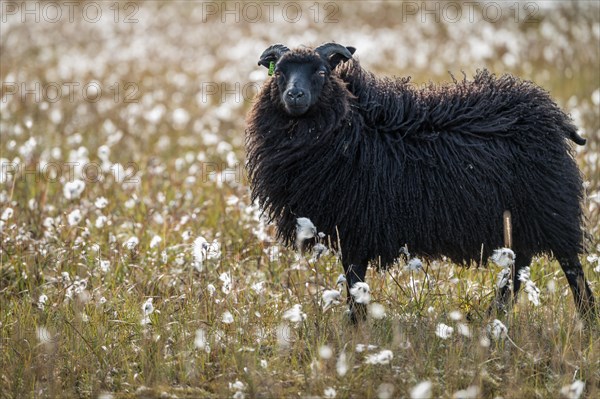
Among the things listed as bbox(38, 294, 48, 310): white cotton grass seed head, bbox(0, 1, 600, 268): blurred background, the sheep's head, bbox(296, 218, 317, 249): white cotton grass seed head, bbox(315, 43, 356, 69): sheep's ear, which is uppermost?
bbox(0, 1, 600, 268): blurred background

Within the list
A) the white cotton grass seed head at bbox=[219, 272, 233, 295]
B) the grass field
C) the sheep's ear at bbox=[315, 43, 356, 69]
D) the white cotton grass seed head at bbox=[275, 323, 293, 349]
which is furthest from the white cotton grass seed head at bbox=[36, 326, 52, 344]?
the sheep's ear at bbox=[315, 43, 356, 69]

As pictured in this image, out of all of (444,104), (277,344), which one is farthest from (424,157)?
(277,344)

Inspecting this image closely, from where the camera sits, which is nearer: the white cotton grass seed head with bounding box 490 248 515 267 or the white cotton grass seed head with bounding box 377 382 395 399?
the white cotton grass seed head with bounding box 377 382 395 399

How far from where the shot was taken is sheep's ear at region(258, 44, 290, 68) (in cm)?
543

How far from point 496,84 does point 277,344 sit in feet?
7.55

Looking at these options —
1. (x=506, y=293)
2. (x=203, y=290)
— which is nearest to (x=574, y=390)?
(x=506, y=293)

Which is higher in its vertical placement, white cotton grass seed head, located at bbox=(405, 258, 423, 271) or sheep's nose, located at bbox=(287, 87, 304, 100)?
sheep's nose, located at bbox=(287, 87, 304, 100)

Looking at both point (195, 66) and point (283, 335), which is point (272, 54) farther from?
point (195, 66)

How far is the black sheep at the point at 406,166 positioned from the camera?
16.9 feet

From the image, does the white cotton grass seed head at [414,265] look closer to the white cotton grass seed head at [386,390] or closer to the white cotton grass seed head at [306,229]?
the white cotton grass seed head at [306,229]

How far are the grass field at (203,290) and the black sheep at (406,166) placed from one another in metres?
0.32

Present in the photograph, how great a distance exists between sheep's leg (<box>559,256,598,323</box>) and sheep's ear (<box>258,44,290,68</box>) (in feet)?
7.61

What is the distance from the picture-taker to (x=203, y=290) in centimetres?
533

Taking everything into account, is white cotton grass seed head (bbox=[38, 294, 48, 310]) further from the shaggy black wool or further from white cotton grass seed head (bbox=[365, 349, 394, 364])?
white cotton grass seed head (bbox=[365, 349, 394, 364])
